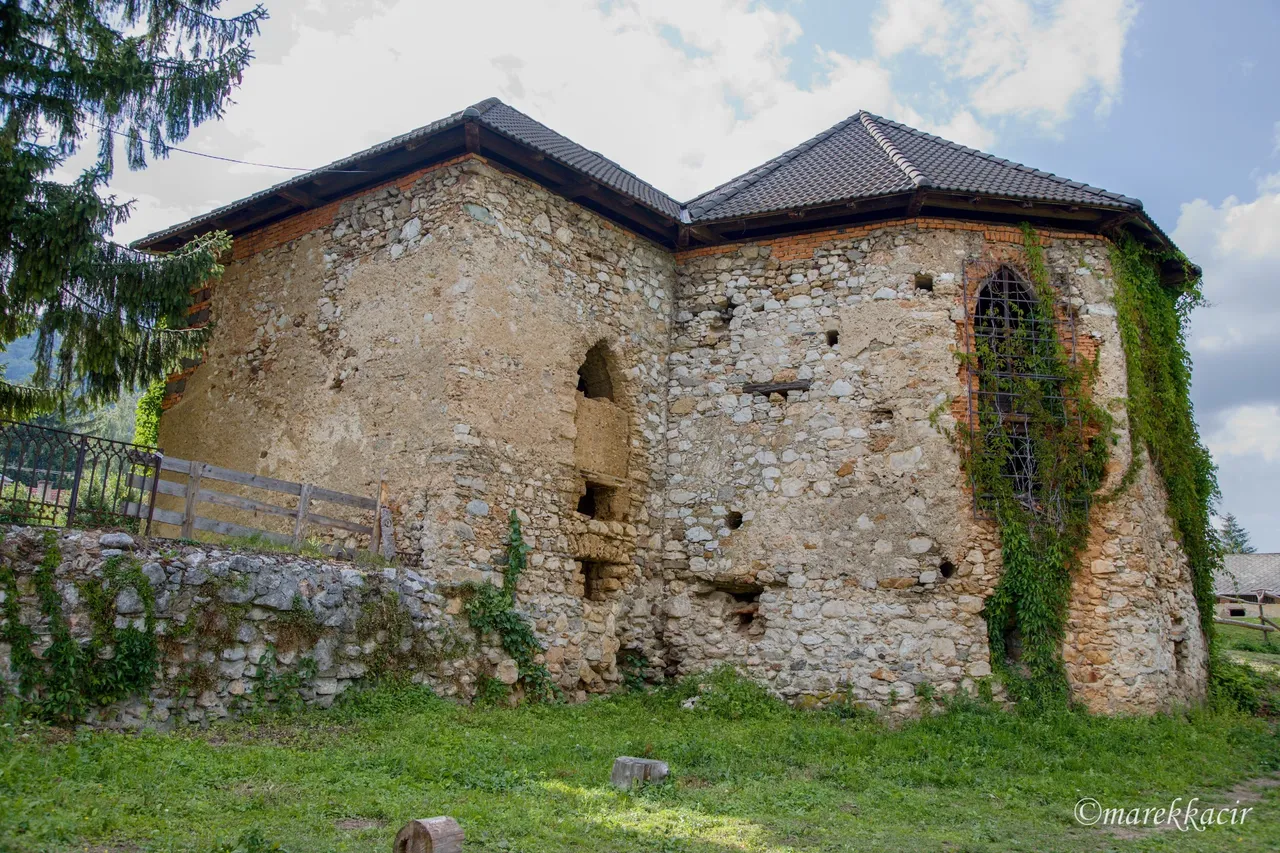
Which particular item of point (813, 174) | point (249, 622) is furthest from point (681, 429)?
point (249, 622)

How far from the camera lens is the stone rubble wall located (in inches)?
305

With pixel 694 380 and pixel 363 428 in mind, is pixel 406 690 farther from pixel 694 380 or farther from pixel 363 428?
pixel 694 380

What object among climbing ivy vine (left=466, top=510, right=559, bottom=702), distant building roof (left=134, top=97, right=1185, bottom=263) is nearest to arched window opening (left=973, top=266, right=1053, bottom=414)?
distant building roof (left=134, top=97, right=1185, bottom=263)

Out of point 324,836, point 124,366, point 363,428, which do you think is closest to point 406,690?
point 363,428

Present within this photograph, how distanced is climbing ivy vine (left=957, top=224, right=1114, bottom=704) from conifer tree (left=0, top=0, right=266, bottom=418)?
9.34 m

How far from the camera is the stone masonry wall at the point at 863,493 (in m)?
11.1

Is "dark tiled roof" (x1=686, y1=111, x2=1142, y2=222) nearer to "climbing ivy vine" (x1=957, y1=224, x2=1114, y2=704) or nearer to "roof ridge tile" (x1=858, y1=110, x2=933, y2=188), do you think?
"roof ridge tile" (x1=858, y1=110, x2=933, y2=188)

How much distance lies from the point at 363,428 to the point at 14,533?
13.6 feet

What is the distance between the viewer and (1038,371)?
1189 cm

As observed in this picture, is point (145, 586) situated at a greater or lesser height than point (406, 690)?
greater

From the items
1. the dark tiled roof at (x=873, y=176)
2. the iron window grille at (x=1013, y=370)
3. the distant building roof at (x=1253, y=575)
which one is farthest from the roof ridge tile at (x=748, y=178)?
the distant building roof at (x=1253, y=575)

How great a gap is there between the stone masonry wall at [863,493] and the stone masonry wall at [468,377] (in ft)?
2.44

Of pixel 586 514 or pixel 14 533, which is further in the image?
pixel 586 514

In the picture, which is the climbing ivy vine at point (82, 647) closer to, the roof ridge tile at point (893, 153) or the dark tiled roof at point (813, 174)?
the dark tiled roof at point (813, 174)
